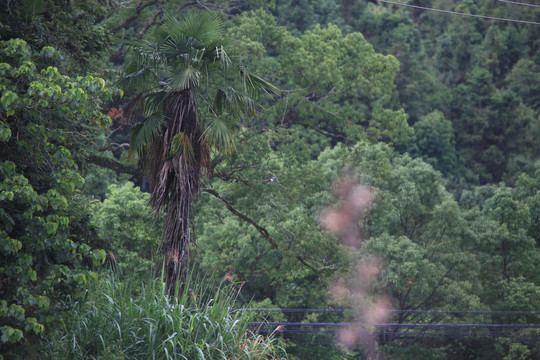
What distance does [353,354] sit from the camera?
2234 cm

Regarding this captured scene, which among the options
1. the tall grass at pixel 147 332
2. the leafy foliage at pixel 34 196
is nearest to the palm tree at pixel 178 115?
the tall grass at pixel 147 332

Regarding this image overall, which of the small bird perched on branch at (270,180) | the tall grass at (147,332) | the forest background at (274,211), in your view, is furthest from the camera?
the small bird perched on branch at (270,180)

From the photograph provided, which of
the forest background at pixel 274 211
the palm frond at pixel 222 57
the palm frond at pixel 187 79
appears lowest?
the forest background at pixel 274 211

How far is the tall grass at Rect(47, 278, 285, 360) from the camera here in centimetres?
601

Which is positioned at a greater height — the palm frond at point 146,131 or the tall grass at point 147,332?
the palm frond at point 146,131

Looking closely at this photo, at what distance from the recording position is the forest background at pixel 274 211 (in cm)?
573

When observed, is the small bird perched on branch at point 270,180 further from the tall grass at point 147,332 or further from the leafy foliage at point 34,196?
the leafy foliage at point 34,196

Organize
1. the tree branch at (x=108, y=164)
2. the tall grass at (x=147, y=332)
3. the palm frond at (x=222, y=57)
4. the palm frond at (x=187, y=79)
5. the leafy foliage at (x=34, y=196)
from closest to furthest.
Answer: the leafy foliage at (x=34, y=196), the tall grass at (x=147, y=332), the palm frond at (x=187, y=79), the palm frond at (x=222, y=57), the tree branch at (x=108, y=164)

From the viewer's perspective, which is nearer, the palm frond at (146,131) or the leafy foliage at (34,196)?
the leafy foliage at (34,196)

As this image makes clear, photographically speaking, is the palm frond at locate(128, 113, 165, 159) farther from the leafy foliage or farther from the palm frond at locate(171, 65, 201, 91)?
the leafy foliage

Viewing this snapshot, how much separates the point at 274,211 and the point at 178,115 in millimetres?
7483

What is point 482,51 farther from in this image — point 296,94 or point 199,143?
point 199,143

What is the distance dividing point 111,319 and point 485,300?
18585mm

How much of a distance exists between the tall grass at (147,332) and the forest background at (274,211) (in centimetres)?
3
